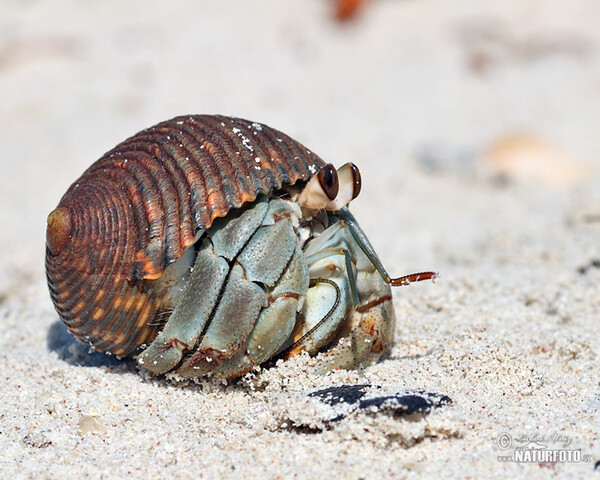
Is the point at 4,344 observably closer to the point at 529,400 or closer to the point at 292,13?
the point at 529,400

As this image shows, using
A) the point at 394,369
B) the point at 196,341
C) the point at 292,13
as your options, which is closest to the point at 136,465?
the point at 196,341

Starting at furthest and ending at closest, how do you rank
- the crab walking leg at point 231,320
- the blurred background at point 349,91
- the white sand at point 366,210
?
1. the blurred background at point 349,91
2. the crab walking leg at point 231,320
3. the white sand at point 366,210

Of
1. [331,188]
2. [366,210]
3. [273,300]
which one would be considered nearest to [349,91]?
[366,210]

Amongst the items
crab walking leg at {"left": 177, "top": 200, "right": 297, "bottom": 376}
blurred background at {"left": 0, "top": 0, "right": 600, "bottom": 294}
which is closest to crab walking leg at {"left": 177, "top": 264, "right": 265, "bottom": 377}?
crab walking leg at {"left": 177, "top": 200, "right": 297, "bottom": 376}

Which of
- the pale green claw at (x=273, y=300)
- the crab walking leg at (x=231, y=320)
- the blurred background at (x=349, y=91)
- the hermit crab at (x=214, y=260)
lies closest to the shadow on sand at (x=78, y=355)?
the hermit crab at (x=214, y=260)

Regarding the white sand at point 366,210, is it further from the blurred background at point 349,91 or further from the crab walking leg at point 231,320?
the crab walking leg at point 231,320

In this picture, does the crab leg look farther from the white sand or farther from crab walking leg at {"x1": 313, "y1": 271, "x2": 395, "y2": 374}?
crab walking leg at {"x1": 313, "y1": 271, "x2": 395, "y2": 374}
